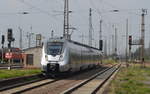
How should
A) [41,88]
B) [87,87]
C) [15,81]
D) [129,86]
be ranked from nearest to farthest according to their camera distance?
[41,88], [129,86], [87,87], [15,81]

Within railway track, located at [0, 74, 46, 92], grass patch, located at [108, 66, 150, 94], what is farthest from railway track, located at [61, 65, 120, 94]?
railway track, located at [0, 74, 46, 92]

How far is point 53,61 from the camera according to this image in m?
34.2

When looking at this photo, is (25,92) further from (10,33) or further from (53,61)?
(10,33)

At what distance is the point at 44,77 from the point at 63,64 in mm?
2731

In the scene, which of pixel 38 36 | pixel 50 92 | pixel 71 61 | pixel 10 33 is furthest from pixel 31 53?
pixel 50 92

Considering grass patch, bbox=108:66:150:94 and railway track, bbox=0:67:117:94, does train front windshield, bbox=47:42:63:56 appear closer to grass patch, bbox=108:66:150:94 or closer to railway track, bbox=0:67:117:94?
railway track, bbox=0:67:117:94

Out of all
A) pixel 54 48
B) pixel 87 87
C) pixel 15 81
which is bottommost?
pixel 87 87

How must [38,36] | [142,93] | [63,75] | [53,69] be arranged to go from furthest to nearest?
[38,36]
[63,75]
[53,69]
[142,93]

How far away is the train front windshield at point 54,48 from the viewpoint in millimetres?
34688

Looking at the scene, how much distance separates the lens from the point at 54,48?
34938 millimetres

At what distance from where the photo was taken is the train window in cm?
3469

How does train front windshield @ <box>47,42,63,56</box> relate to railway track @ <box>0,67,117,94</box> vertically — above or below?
above

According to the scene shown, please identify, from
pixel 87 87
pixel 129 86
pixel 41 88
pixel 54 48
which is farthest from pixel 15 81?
pixel 129 86

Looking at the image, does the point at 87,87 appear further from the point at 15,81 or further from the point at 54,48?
the point at 54,48
